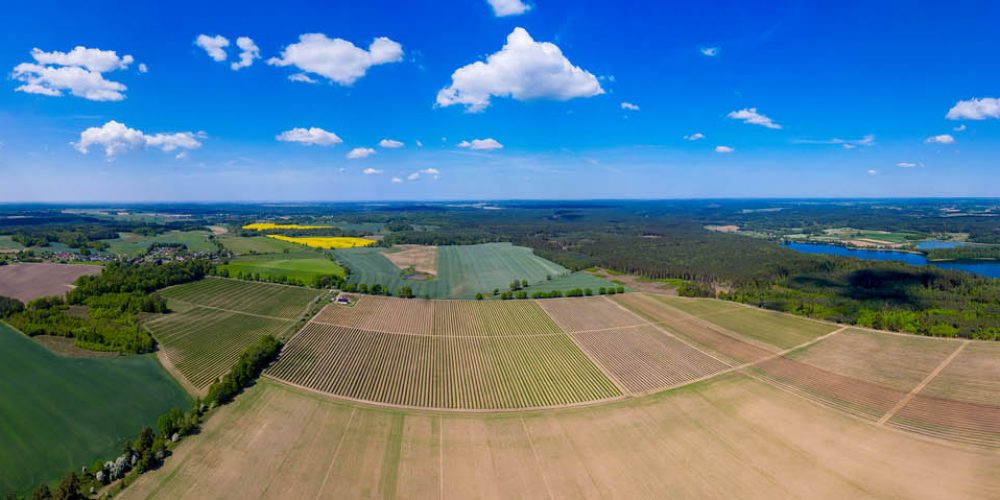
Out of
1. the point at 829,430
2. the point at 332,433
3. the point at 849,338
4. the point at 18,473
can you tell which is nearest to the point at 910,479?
the point at 829,430

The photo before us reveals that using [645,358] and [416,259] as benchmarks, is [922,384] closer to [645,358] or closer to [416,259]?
[645,358]

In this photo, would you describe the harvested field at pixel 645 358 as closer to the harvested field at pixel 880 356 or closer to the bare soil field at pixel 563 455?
the bare soil field at pixel 563 455

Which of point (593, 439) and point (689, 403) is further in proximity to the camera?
point (689, 403)

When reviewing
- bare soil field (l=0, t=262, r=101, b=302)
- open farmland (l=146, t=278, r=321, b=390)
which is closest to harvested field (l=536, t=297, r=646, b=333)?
open farmland (l=146, t=278, r=321, b=390)

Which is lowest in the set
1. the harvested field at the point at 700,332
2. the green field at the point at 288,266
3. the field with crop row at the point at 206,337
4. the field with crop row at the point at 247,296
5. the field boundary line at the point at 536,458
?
the field boundary line at the point at 536,458

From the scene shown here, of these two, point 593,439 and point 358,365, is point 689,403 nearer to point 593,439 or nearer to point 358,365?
point 593,439

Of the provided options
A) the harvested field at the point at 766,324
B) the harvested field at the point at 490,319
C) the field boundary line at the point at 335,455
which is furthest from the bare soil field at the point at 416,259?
the field boundary line at the point at 335,455

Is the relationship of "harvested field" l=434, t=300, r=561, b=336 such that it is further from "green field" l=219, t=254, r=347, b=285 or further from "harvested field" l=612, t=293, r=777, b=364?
"green field" l=219, t=254, r=347, b=285
